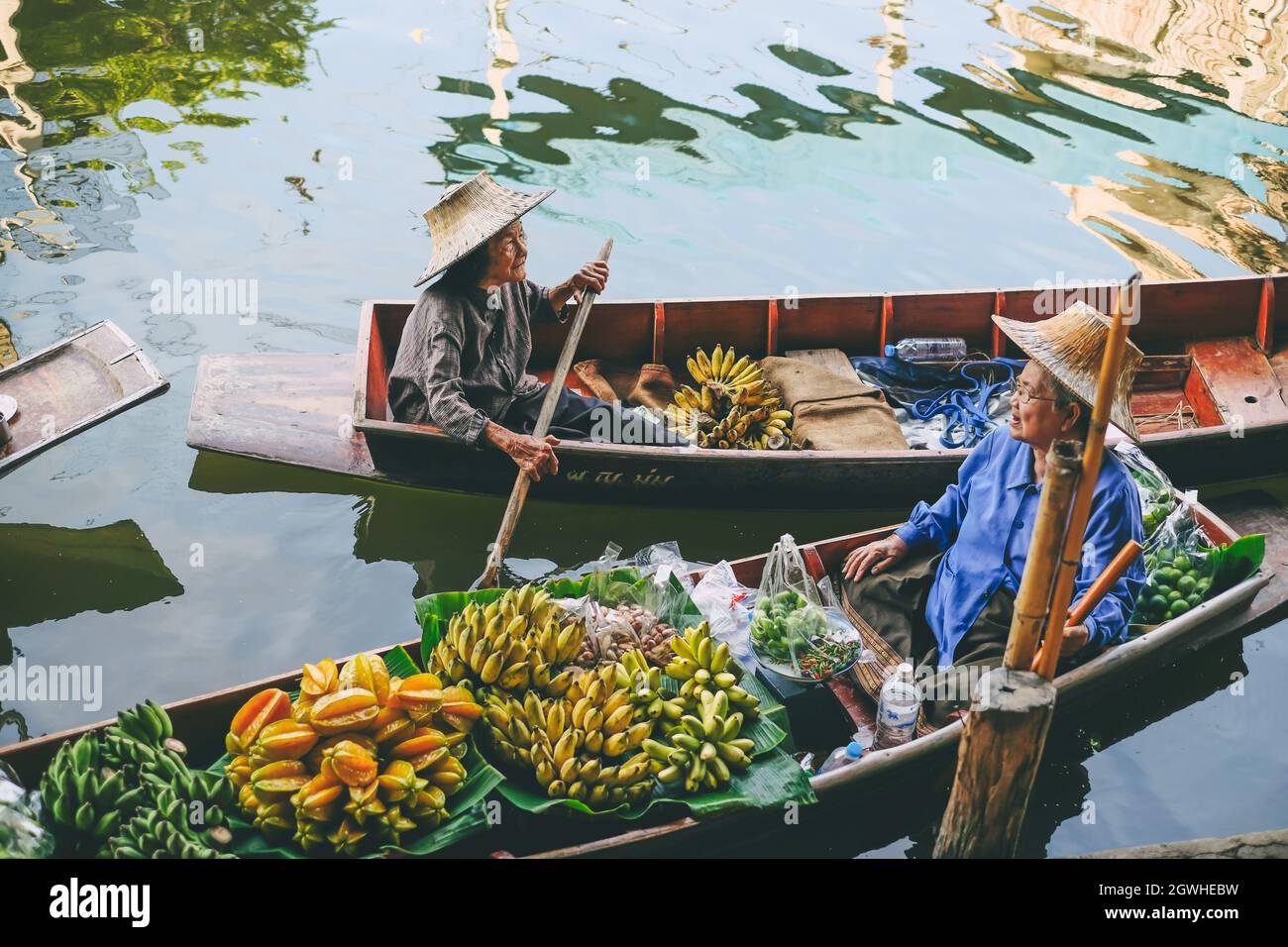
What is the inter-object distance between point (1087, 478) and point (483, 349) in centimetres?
343

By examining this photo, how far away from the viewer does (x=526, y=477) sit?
208 inches

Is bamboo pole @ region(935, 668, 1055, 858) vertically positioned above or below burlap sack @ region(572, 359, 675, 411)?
above

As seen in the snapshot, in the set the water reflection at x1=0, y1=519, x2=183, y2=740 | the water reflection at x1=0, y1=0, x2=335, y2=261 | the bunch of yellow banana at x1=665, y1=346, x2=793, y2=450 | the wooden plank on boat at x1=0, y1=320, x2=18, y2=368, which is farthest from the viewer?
the water reflection at x1=0, y1=0, x2=335, y2=261

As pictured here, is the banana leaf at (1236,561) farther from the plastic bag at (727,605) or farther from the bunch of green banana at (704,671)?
the bunch of green banana at (704,671)

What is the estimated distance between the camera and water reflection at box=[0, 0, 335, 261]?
28.6ft

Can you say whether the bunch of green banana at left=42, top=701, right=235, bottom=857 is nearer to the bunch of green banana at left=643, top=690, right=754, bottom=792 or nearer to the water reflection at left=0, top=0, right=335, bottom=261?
the bunch of green banana at left=643, top=690, right=754, bottom=792

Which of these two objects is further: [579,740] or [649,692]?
[649,692]

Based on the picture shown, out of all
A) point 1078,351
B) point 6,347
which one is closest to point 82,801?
point 1078,351

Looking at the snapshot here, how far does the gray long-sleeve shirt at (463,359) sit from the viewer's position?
5.31 metres

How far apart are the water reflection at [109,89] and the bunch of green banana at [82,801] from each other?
19.8ft

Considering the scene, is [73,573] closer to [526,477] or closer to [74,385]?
[74,385]

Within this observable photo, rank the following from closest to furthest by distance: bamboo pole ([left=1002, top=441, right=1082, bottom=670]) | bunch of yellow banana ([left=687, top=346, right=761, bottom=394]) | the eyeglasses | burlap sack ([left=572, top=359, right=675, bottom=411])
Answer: bamboo pole ([left=1002, top=441, right=1082, bottom=670]) → the eyeglasses → bunch of yellow banana ([left=687, top=346, right=761, bottom=394]) → burlap sack ([left=572, top=359, right=675, bottom=411])

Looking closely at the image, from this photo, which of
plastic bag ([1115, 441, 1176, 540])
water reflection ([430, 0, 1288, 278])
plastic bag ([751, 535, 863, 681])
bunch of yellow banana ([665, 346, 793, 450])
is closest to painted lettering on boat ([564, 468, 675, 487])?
bunch of yellow banana ([665, 346, 793, 450])

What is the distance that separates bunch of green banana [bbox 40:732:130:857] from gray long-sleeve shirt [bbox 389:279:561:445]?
2344 mm
